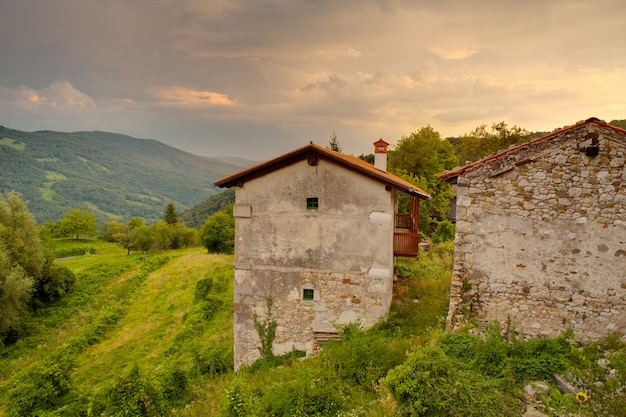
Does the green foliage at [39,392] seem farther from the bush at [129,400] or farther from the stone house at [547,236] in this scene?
the stone house at [547,236]

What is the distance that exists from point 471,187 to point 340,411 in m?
7.25

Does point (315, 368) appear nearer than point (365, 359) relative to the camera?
No

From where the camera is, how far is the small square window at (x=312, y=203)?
14125 mm

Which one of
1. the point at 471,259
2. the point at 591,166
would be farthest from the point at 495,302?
the point at 591,166

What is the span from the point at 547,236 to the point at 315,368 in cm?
779

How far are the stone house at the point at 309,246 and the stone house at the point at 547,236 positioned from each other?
124 inches

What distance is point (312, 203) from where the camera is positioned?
1416 centimetres

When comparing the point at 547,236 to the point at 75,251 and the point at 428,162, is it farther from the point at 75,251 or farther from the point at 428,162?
the point at 75,251

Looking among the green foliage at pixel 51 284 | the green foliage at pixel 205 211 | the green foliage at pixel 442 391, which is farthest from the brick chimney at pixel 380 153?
the green foliage at pixel 205 211

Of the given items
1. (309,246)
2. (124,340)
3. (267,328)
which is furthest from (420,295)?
(124,340)

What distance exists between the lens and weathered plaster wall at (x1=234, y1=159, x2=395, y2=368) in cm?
1386

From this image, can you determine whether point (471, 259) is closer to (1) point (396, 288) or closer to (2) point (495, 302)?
(2) point (495, 302)

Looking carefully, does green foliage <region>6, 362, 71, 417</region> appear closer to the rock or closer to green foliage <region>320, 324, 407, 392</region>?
green foliage <region>320, 324, 407, 392</region>

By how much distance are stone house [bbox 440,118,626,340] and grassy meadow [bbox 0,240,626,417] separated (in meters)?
0.78
